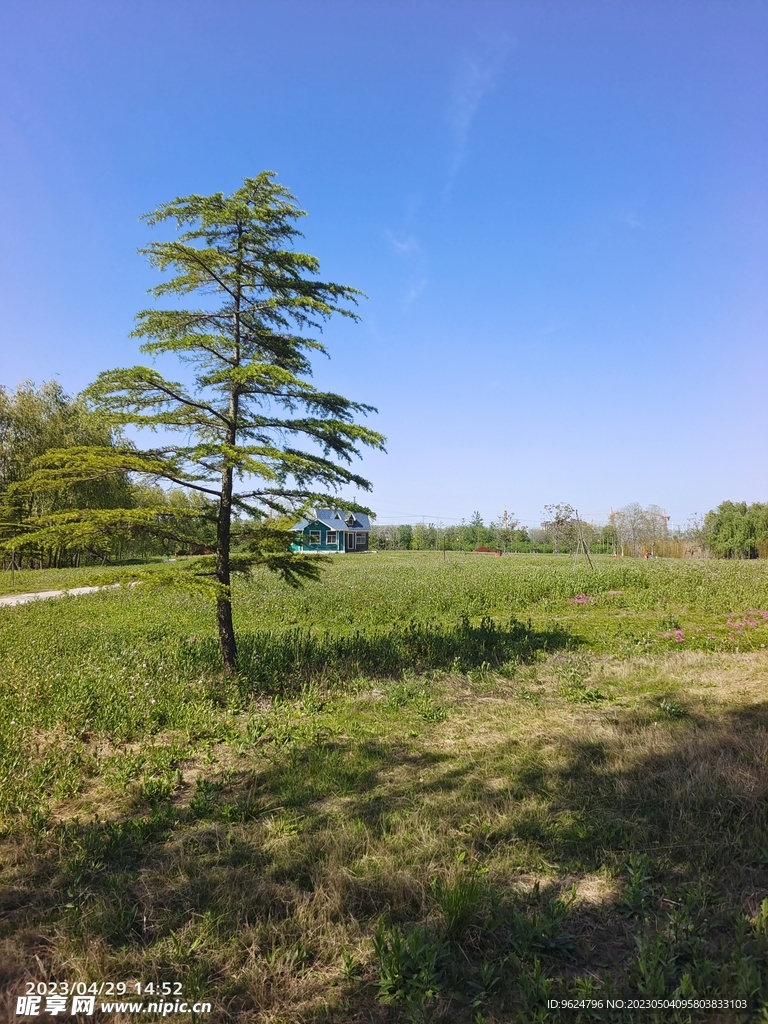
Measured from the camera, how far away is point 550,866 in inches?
141

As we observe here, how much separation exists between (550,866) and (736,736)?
10.6 ft

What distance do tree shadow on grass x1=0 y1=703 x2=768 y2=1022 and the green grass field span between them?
2 cm

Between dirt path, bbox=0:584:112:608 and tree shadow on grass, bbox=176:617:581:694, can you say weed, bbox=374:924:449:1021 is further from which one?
dirt path, bbox=0:584:112:608

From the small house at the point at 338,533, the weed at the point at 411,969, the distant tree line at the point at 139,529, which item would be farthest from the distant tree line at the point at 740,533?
the weed at the point at 411,969

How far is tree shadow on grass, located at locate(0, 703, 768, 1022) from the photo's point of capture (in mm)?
2635

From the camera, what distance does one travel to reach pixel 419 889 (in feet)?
10.8

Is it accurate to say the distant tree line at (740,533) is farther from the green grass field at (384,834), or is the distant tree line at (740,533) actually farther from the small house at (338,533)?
the green grass field at (384,834)

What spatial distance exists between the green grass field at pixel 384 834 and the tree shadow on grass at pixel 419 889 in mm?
16

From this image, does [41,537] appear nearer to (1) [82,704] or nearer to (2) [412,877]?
(1) [82,704]

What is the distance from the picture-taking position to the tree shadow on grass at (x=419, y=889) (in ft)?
8.64

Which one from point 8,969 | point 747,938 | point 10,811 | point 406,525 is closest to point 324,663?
point 10,811

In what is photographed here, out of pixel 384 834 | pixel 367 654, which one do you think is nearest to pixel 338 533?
pixel 367 654

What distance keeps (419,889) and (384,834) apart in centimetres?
64

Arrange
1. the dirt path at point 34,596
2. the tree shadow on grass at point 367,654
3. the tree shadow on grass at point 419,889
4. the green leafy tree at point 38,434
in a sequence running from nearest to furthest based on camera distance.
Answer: the tree shadow on grass at point 419,889, the tree shadow on grass at point 367,654, the dirt path at point 34,596, the green leafy tree at point 38,434
